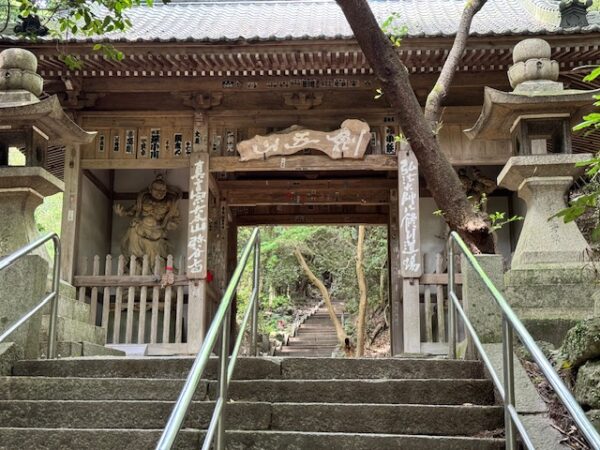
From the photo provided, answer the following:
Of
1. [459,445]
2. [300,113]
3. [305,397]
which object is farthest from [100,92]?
[459,445]

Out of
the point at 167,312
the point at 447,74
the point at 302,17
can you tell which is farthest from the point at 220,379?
the point at 302,17

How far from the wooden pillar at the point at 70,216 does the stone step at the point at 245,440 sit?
18.6 feet

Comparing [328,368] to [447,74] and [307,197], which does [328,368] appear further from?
[307,197]

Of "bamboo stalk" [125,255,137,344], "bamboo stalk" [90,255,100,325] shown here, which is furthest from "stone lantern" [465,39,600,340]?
"bamboo stalk" [90,255,100,325]

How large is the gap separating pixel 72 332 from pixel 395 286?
566 centimetres

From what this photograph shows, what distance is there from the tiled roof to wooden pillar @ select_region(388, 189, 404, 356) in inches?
117

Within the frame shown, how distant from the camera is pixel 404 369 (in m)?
4.50

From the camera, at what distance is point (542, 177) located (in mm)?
5730

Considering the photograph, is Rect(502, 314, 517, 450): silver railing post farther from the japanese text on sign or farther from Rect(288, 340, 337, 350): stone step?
Rect(288, 340, 337, 350): stone step

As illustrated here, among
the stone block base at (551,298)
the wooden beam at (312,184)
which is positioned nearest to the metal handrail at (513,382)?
the stone block base at (551,298)

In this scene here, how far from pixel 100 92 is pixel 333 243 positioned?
12.5 meters

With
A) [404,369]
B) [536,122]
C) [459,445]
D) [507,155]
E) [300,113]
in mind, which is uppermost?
[300,113]

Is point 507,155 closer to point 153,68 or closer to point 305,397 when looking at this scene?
point 153,68

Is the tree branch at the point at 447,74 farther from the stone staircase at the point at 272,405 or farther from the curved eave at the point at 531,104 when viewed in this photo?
the stone staircase at the point at 272,405
